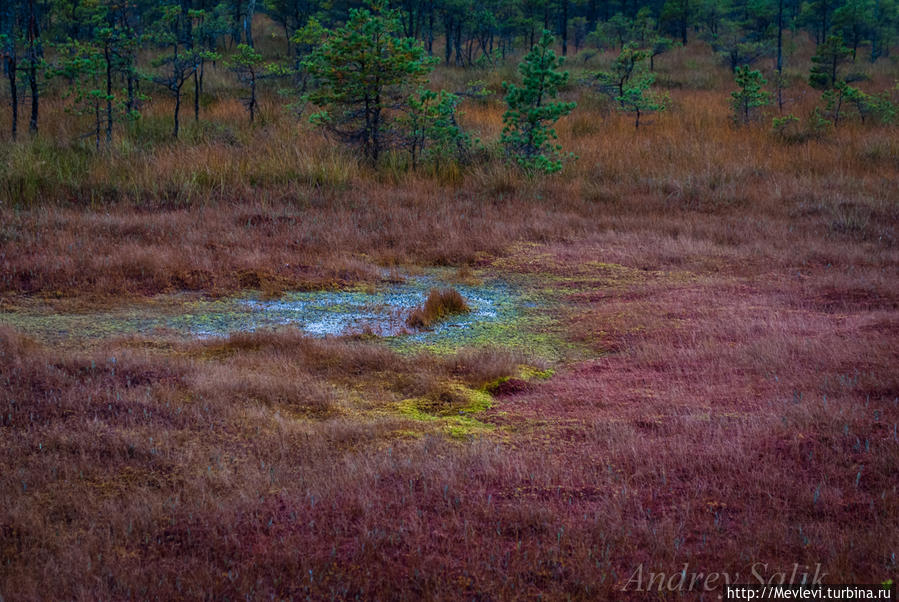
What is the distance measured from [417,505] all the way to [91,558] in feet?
4.30

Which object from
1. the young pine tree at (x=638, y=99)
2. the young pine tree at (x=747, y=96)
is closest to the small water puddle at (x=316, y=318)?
the young pine tree at (x=638, y=99)

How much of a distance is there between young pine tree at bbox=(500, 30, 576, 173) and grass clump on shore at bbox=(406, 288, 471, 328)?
19.9 feet

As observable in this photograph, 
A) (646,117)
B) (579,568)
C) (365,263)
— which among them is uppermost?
(646,117)

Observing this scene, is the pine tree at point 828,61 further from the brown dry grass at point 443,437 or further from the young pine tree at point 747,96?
the brown dry grass at point 443,437

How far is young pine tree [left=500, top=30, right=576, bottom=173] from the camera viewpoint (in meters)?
12.3

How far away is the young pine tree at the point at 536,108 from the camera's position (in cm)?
1234

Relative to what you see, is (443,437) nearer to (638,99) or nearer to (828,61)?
(638,99)

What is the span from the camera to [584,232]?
9922mm

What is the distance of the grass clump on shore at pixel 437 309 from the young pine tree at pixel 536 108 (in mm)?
6079

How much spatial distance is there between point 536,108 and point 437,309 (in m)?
6.98

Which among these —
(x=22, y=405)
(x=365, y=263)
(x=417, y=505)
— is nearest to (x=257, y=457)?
(x=417, y=505)

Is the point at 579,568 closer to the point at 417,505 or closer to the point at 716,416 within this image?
the point at 417,505

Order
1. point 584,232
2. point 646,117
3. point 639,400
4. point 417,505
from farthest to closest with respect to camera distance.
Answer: point 646,117 → point 584,232 → point 639,400 → point 417,505

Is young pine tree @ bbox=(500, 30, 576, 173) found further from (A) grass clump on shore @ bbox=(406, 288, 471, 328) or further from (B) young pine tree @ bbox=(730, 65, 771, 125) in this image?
(B) young pine tree @ bbox=(730, 65, 771, 125)
